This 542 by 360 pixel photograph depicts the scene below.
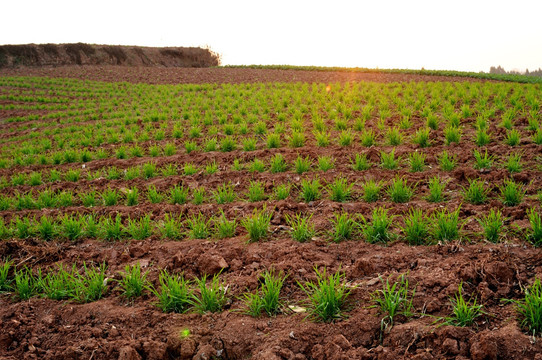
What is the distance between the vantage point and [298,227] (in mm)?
3764

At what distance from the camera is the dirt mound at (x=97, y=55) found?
39.3 m

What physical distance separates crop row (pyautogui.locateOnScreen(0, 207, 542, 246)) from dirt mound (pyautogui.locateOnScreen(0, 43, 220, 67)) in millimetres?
42852

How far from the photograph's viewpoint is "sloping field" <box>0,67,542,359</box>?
2496 millimetres

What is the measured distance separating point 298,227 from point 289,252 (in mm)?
366

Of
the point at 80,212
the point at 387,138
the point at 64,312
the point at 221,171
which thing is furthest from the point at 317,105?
the point at 64,312

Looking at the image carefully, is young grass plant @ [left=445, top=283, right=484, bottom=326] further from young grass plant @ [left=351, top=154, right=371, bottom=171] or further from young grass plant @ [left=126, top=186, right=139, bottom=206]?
young grass plant @ [left=126, top=186, right=139, bottom=206]

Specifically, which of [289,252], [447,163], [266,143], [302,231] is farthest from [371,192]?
[266,143]

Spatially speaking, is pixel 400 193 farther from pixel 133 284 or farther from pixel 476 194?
pixel 133 284

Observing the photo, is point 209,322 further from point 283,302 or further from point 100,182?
point 100,182

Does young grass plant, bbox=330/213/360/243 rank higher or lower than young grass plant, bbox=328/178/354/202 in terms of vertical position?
lower

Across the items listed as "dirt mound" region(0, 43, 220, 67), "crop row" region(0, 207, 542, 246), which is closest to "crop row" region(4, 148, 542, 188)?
"crop row" region(0, 207, 542, 246)

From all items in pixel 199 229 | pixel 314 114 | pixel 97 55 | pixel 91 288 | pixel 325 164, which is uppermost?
pixel 97 55

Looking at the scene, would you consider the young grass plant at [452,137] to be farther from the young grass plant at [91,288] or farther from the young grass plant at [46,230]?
the young grass plant at [46,230]

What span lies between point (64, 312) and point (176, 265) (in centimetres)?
95
